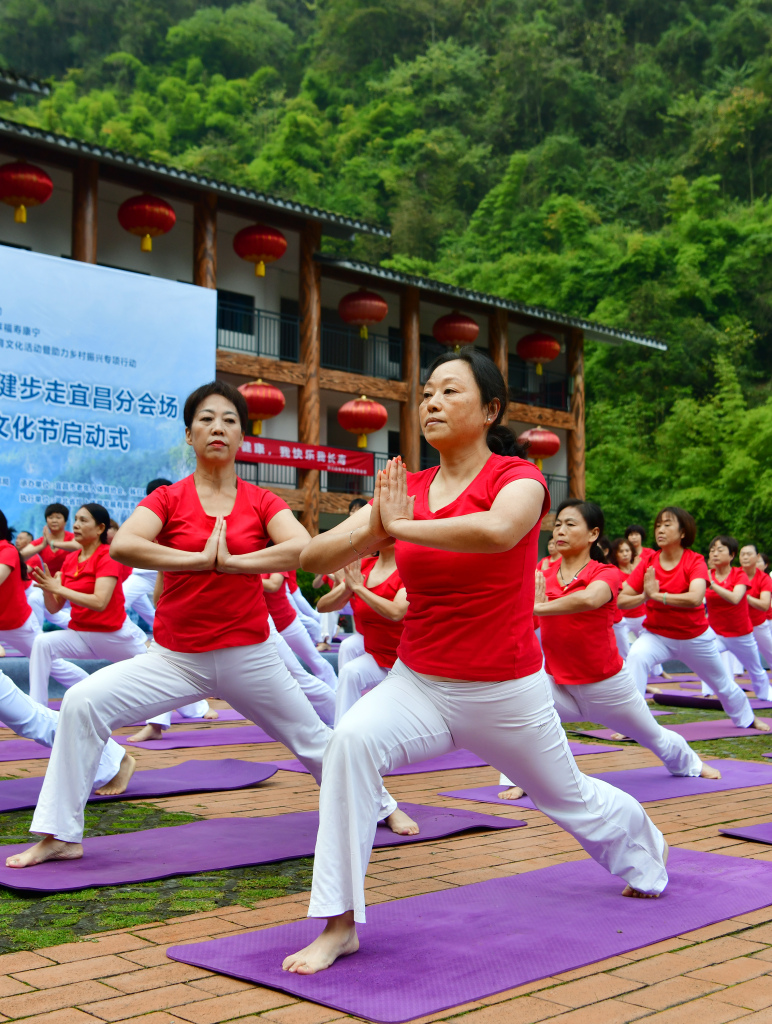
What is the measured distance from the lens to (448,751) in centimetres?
327

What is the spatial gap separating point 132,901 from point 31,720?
5.96 ft

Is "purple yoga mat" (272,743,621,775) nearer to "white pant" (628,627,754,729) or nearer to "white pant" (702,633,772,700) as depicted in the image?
"white pant" (628,627,754,729)

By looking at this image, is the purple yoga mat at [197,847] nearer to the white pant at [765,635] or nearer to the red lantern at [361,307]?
the white pant at [765,635]

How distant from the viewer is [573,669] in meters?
5.59

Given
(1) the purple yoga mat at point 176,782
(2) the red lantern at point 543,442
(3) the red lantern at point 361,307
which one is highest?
(3) the red lantern at point 361,307

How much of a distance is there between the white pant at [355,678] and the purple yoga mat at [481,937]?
2.04m

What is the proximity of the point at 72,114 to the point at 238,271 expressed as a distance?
23583 mm

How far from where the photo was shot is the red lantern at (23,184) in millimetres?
14469

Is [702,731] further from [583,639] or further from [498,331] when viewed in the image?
[498,331]

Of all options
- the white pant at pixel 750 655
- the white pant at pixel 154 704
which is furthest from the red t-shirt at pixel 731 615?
the white pant at pixel 154 704

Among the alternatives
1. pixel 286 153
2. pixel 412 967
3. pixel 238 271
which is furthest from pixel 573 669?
pixel 286 153

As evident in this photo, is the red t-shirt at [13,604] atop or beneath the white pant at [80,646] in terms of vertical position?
atop

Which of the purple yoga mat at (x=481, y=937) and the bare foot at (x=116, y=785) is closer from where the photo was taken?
the purple yoga mat at (x=481, y=937)

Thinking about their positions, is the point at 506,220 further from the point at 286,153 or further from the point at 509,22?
the point at 509,22
